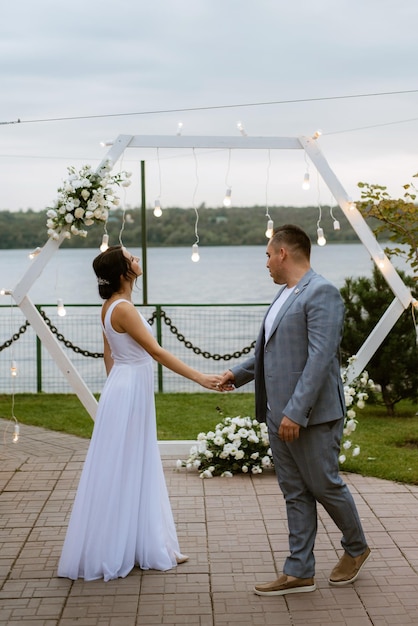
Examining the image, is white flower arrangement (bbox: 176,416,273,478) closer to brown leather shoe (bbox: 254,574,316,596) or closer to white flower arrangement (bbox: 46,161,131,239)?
white flower arrangement (bbox: 46,161,131,239)

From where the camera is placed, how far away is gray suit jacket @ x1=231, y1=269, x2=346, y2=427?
13.9 feet

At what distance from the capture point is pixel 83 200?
7.02 meters

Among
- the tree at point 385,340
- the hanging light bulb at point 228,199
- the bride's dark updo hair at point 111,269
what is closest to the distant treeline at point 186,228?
the tree at point 385,340

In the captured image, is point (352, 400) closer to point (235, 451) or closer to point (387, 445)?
point (235, 451)

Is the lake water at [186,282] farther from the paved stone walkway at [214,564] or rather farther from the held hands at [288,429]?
the held hands at [288,429]

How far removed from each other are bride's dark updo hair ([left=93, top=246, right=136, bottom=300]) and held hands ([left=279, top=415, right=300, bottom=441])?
1.27m

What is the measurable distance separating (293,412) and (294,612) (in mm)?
1012

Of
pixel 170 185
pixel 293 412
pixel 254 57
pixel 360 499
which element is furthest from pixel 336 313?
pixel 170 185

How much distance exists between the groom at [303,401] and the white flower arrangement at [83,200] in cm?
274

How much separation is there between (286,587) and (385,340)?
222 inches

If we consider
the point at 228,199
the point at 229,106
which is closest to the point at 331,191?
the point at 228,199

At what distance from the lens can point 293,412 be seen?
4.23 meters

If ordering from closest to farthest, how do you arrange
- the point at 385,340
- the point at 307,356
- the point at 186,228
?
1. the point at 307,356
2. the point at 385,340
3. the point at 186,228

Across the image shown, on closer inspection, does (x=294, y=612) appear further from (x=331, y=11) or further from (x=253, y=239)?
(x=253, y=239)
